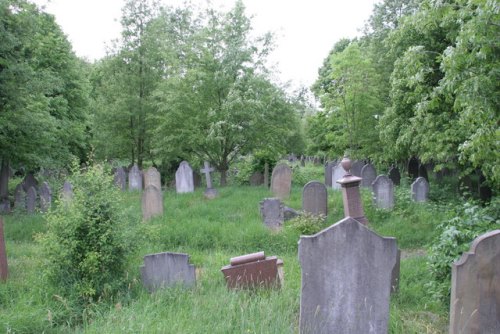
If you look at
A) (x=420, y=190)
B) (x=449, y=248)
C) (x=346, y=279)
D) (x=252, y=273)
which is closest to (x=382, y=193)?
(x=420, y=190)

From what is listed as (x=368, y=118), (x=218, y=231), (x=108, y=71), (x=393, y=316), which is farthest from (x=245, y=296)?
(x=108, y=71)

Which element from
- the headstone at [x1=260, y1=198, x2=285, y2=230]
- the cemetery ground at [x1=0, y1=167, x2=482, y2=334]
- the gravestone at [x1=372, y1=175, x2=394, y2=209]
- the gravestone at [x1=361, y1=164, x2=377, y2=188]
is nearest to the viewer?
the cemetery ground at [x1=0, y1=167, x2=482, y2=334]

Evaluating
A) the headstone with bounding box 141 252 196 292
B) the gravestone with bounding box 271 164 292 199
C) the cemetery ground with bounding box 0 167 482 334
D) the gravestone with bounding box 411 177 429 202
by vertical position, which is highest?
the gravestone with bounding box 271 164 292 199

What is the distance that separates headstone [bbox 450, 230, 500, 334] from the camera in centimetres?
424

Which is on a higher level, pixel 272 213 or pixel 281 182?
pixel 281 182

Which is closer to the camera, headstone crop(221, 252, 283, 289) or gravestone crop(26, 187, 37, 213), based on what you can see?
headstone crop(221, 252, 283, 289)

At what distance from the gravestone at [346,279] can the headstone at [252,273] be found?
4.87 ft

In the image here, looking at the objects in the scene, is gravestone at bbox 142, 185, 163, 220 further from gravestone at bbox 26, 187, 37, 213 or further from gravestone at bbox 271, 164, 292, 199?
gravestone at bbox 26, 187, 37, 213

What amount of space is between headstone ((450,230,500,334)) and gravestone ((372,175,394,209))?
24.3 ft

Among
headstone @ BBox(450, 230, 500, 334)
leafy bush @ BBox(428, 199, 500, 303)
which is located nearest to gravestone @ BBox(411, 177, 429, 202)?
leafy bush @ BBox(428, 199, 500, 303)

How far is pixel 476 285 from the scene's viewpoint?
428 centimetres

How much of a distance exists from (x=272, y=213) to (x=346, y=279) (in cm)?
564

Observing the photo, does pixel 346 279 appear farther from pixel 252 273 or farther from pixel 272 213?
pixel 272 213

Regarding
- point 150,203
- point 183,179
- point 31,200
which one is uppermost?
point 183,179
